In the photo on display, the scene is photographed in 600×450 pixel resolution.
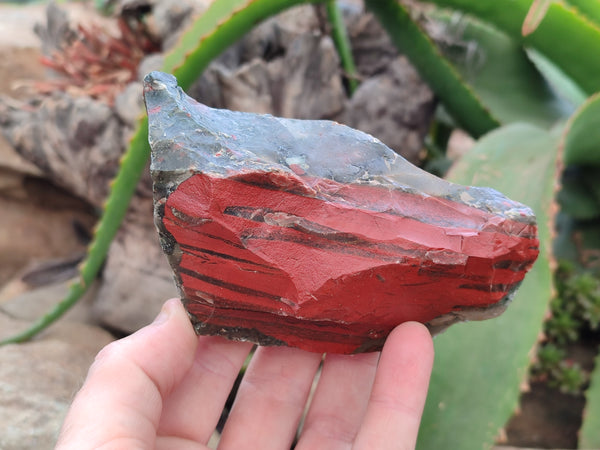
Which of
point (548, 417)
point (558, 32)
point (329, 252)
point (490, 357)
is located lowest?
point (548, 417)

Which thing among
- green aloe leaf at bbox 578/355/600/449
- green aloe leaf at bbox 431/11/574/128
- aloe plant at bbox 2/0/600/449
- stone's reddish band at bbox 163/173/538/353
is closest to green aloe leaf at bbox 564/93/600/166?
aloe plant at bbox 2/0/600/449

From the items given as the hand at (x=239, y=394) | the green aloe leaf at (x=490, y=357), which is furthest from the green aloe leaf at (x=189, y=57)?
the green aloe leaf at (x=490, y=357)

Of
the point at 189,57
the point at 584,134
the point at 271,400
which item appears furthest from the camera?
the point at 584,134

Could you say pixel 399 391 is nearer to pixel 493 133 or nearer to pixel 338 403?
pixel 338 403

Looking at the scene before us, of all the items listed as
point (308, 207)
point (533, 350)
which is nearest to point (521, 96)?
point (533, 350)

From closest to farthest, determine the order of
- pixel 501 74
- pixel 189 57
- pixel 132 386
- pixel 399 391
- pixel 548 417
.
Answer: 1. pixel 132 386
2. pixel 399 391
3. pixel 189 57
4. pixel 548 417
5. pixel 501 74

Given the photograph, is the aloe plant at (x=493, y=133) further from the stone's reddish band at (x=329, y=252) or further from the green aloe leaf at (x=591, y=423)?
the stone's reddish band at (x=329, y=252)

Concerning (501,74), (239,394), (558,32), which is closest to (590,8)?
(558,32)

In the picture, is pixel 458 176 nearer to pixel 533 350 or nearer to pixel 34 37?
pixel 533 350
